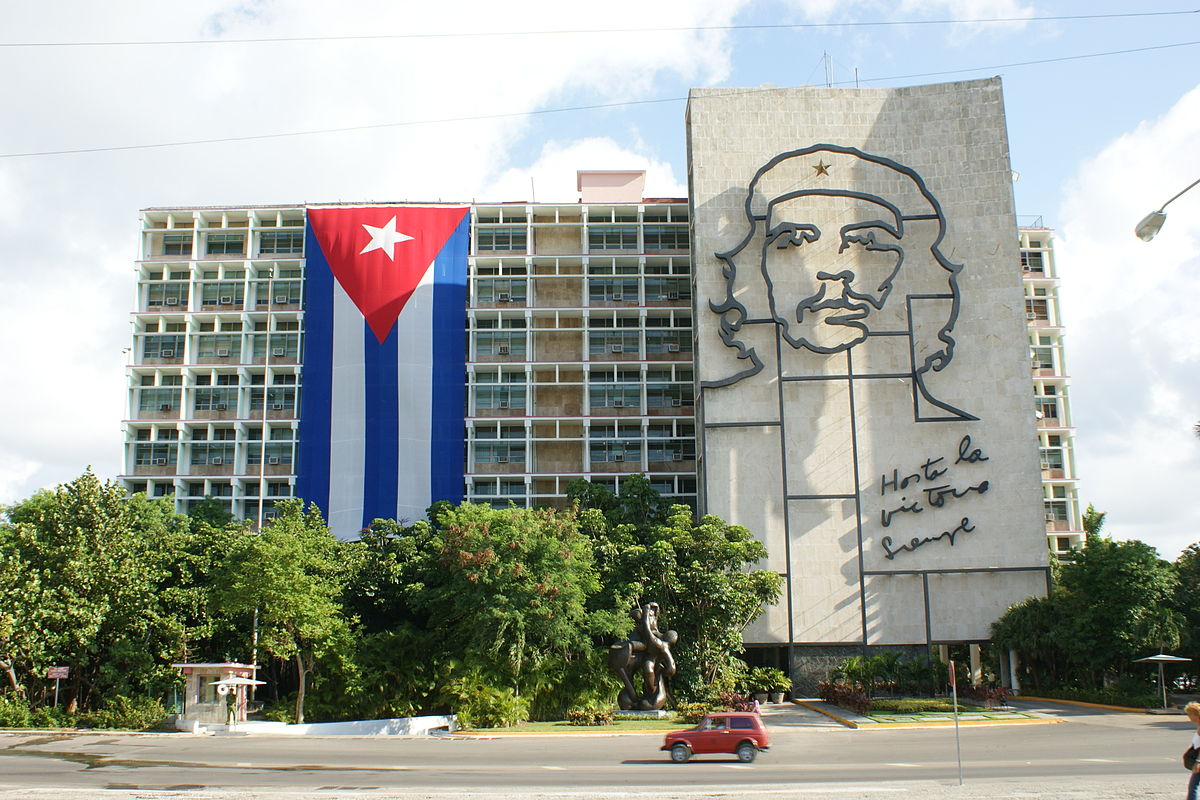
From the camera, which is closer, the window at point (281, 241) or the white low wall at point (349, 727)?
the white low wall at point (349, 727)

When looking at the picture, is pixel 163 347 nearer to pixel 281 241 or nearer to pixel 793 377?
pixel 281 241

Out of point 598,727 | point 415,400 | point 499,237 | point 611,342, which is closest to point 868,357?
point 611,342

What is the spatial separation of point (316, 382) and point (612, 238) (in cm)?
2543

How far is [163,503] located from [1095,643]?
49452 millimetres

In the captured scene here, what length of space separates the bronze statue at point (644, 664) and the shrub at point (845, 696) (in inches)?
323

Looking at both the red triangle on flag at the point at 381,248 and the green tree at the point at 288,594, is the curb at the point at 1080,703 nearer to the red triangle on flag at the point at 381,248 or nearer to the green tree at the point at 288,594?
the green tree at the point at 288,594

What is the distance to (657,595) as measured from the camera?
1957 inches

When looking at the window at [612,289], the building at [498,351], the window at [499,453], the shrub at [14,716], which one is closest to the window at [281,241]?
the building at [498,351]

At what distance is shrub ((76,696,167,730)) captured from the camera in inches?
1700

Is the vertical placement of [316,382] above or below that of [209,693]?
above

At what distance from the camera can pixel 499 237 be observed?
7894 cm

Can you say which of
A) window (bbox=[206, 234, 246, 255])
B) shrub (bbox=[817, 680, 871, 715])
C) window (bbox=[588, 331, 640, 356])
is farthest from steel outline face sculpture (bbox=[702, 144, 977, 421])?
window (bbox=[206, 234, 246, 255])

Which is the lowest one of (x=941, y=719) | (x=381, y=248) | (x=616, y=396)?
(x=941, y=719)

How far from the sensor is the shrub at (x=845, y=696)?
145 ft
